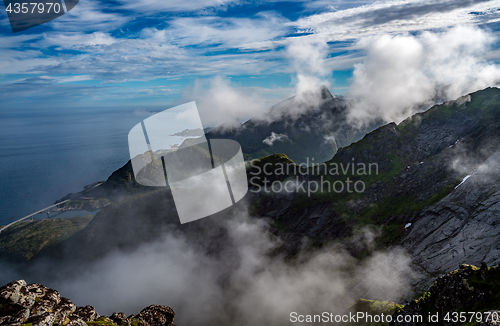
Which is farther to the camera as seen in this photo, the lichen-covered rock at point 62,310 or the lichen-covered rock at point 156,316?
the lichen-covered rock at point 156,316

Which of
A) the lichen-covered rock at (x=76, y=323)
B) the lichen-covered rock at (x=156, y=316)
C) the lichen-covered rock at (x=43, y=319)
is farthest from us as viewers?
the lichen-covered rock at (x=156, y=316)

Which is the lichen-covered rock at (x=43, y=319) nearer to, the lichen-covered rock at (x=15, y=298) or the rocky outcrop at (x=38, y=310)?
the rocky outcrop at (x=38, y=310)

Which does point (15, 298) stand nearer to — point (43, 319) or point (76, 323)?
point (43, 319)

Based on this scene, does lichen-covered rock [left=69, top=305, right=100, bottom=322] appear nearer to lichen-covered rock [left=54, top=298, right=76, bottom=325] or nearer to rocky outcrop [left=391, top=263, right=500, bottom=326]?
lichen-covered rock [left=54, top=298, right=76, bottom=325]

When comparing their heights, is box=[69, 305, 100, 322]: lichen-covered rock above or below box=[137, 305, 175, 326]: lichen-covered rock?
above

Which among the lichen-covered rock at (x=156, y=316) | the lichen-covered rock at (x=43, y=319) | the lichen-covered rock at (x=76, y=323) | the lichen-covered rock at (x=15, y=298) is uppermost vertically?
the lichen-covered rock at (x=15, y=298)

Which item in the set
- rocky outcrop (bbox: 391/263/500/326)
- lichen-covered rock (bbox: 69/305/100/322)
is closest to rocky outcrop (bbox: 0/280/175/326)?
lichen-covered rock (bbox: 69/305/100/322)

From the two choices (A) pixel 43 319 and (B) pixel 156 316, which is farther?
(B) pixel 156 316

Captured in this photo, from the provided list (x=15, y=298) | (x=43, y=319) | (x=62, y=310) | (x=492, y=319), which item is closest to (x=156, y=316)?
(x=62, y=310)

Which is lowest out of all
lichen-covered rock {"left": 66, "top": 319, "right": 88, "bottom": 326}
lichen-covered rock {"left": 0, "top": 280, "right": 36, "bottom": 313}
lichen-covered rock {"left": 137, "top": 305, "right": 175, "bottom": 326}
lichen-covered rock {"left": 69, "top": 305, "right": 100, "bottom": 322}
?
lichen-covered rock {"left": 137, "top": 305, "right": 175, "bottom": 326}

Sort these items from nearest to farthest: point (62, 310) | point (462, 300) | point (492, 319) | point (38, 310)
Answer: point (492, 319)
point (38, 310)
point (62, 310)
point (462, 300)

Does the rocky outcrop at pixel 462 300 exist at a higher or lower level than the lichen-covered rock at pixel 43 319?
lower

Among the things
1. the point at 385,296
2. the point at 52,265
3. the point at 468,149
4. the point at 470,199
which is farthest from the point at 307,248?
the point at 52,265

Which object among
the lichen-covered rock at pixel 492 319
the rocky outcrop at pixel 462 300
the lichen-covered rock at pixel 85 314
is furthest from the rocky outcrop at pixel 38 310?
the rocky outcrop at pixel 462 300
